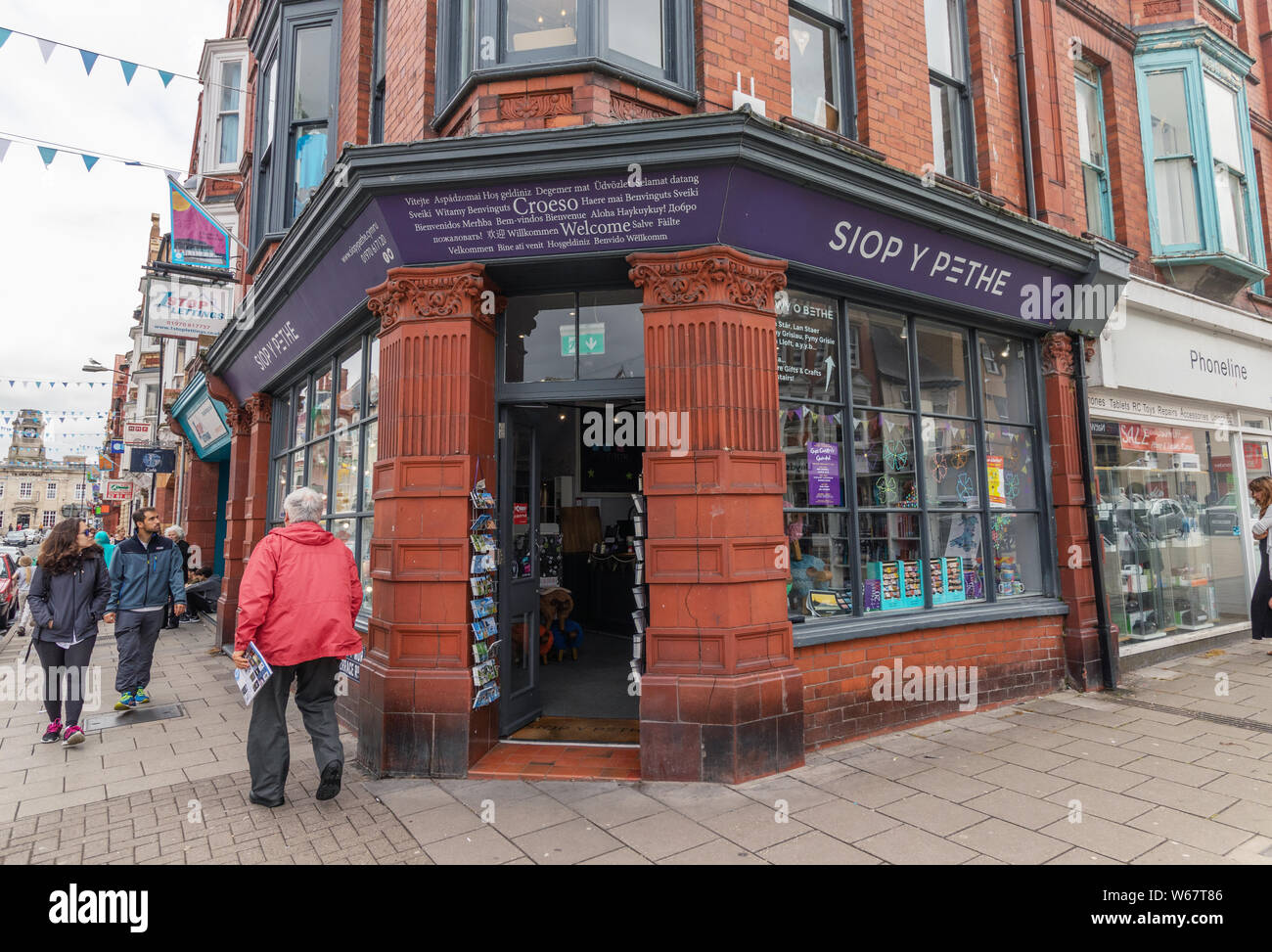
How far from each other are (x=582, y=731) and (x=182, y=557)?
514 centimetres

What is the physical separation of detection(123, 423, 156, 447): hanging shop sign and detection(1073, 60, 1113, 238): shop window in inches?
940

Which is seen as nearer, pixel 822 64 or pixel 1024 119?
pixel 822 64

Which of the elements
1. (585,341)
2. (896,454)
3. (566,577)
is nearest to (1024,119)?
(896,454)

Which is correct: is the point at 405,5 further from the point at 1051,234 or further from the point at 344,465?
the point at 1051,234

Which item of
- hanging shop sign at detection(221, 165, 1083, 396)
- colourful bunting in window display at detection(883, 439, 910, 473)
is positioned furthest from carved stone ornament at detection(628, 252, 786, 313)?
colourful bunting in window display at detection(883, 439, 910, 473)

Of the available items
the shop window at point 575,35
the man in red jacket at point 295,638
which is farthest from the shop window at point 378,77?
the man in red jacket at point 295,638

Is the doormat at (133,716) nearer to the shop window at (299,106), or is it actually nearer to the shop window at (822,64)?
the shop window at (299,106)

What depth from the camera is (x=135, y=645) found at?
21.3 feet

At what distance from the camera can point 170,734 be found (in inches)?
221

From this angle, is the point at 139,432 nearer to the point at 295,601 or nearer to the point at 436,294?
the point at 436,294

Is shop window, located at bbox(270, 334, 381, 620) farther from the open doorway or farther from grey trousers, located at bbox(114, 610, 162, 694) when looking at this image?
grey trousers, located at bbox(114, 610, 162, 694)

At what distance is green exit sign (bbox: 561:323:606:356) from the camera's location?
5.05m

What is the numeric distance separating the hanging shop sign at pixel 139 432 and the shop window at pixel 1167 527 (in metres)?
23.9

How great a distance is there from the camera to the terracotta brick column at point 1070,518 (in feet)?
21.3
